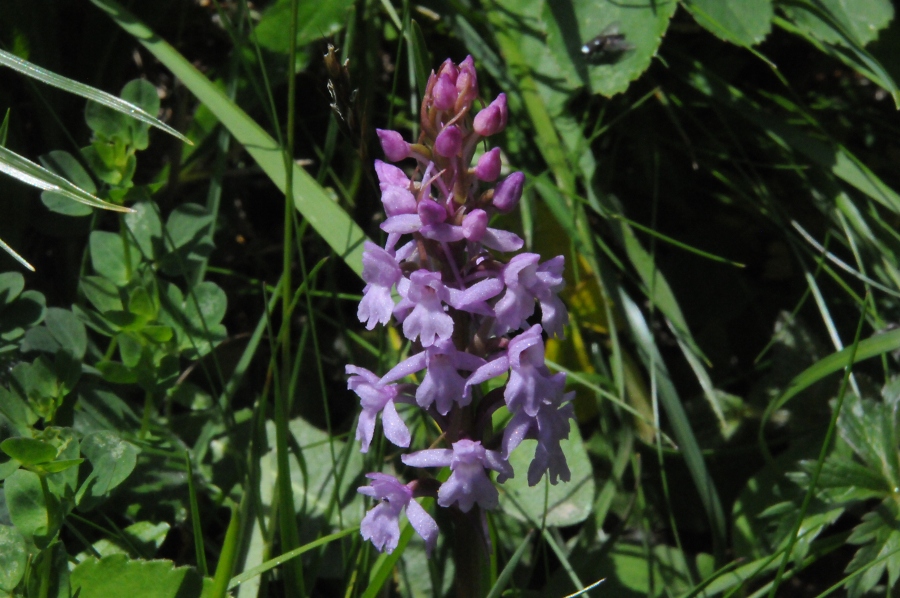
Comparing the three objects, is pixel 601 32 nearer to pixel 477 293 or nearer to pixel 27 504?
pixel 477 293

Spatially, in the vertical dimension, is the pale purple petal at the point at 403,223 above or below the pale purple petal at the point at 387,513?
above

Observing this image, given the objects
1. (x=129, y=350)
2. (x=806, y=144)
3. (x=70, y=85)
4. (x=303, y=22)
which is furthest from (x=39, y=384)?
(x=806, y=144)

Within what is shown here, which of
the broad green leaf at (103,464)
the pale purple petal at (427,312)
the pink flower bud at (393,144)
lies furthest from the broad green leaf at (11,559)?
the pink flower bud at (393,144)

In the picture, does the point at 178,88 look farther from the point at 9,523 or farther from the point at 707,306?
the point at 707,306

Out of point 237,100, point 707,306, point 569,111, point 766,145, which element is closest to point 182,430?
point 237,100

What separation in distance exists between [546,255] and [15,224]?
1.39 meters

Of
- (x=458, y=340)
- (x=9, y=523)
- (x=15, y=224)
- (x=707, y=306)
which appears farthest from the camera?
(x=707, y=306)

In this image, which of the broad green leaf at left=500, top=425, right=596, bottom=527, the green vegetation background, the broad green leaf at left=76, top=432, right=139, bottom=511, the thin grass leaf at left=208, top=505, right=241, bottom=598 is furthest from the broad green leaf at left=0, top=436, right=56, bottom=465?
the broad green leaf at left=500, top=425, right=596, bottom=527

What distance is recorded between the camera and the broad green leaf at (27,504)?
1521mm

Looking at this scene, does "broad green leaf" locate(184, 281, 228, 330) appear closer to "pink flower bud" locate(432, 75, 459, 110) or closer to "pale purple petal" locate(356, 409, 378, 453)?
"pale purple petal" locate(356, 409, 378, 453)

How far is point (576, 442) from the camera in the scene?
199 centimetres

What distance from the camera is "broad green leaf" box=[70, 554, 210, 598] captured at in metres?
1.53

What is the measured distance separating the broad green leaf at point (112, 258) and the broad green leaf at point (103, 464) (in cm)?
40

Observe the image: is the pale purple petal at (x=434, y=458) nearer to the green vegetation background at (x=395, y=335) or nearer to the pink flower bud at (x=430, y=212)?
the green vegetation background at (x=395, y=335)
